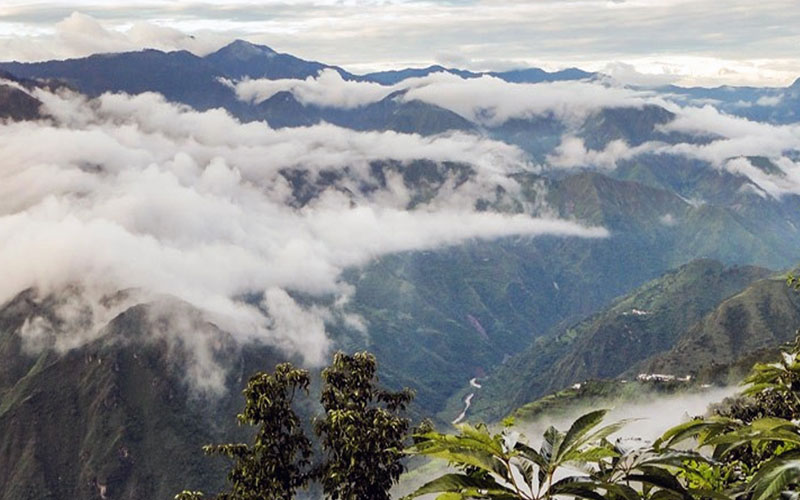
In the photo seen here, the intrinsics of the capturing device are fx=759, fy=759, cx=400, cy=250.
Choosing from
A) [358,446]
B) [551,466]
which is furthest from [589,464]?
[358,446]

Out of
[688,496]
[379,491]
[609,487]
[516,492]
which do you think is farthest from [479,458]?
[379,491]

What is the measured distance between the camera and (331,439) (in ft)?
70.8

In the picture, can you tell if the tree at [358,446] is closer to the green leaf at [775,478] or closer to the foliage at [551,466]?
the foliage at [551,466]

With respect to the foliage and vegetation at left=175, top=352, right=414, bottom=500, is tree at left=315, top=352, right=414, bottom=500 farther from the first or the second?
the foliage

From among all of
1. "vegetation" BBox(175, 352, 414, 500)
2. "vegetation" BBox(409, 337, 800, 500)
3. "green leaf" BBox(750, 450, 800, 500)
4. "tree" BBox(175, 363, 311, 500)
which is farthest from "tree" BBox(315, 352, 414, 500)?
"green leaf" BBox(750, 450, 800, 500)

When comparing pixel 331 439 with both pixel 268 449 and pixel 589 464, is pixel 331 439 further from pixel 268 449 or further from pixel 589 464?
pixel 589 464

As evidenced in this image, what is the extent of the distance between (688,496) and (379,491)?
12.9m

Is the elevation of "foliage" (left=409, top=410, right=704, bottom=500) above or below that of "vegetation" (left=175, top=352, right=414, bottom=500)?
above

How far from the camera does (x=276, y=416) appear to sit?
73.6ft

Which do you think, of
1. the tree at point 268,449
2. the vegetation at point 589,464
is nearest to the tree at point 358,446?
the tree at point 268,449

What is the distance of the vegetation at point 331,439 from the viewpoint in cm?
2080

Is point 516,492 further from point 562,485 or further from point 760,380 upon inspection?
point 760,380

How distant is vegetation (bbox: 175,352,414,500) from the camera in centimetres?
2080

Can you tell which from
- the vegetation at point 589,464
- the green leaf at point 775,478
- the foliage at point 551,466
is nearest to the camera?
the green leaf at point 775,478
